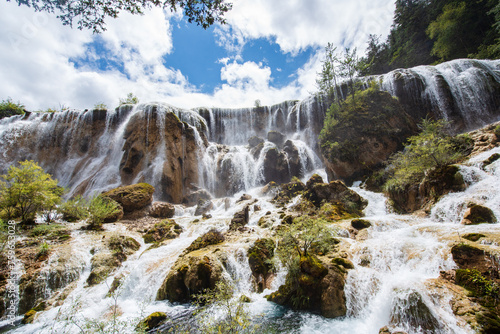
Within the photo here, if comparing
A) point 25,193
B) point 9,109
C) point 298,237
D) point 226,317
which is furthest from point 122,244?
point 9,109

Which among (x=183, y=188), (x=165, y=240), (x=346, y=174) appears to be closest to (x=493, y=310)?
(x=165, y=240)

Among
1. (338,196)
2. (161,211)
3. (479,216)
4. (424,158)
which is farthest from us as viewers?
(161,211)

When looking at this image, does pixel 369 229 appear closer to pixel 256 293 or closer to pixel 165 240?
pixel 256 293

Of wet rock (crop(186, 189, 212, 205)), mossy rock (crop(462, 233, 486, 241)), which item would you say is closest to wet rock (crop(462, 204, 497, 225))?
mossy rock (crop(462, 233, 486, 241))

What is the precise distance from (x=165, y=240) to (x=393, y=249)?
10.3 metres

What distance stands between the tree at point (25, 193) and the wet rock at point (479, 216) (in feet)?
58.2

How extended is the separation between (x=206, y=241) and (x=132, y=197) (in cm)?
948

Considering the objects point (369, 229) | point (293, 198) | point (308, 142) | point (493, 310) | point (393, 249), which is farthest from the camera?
point (308, 142)

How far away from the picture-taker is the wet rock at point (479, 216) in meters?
6.65

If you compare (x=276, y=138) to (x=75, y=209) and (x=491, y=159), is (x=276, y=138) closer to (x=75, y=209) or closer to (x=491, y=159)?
(x=491, y=159)

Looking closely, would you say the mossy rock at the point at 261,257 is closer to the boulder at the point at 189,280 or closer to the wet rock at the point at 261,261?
the wet rock at the point at 261,261

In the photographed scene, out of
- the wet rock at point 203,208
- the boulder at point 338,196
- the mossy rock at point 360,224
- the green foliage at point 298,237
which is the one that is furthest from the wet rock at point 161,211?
the mossy rock at point 360,224

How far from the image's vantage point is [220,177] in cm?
2470

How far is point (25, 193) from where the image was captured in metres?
9.84
